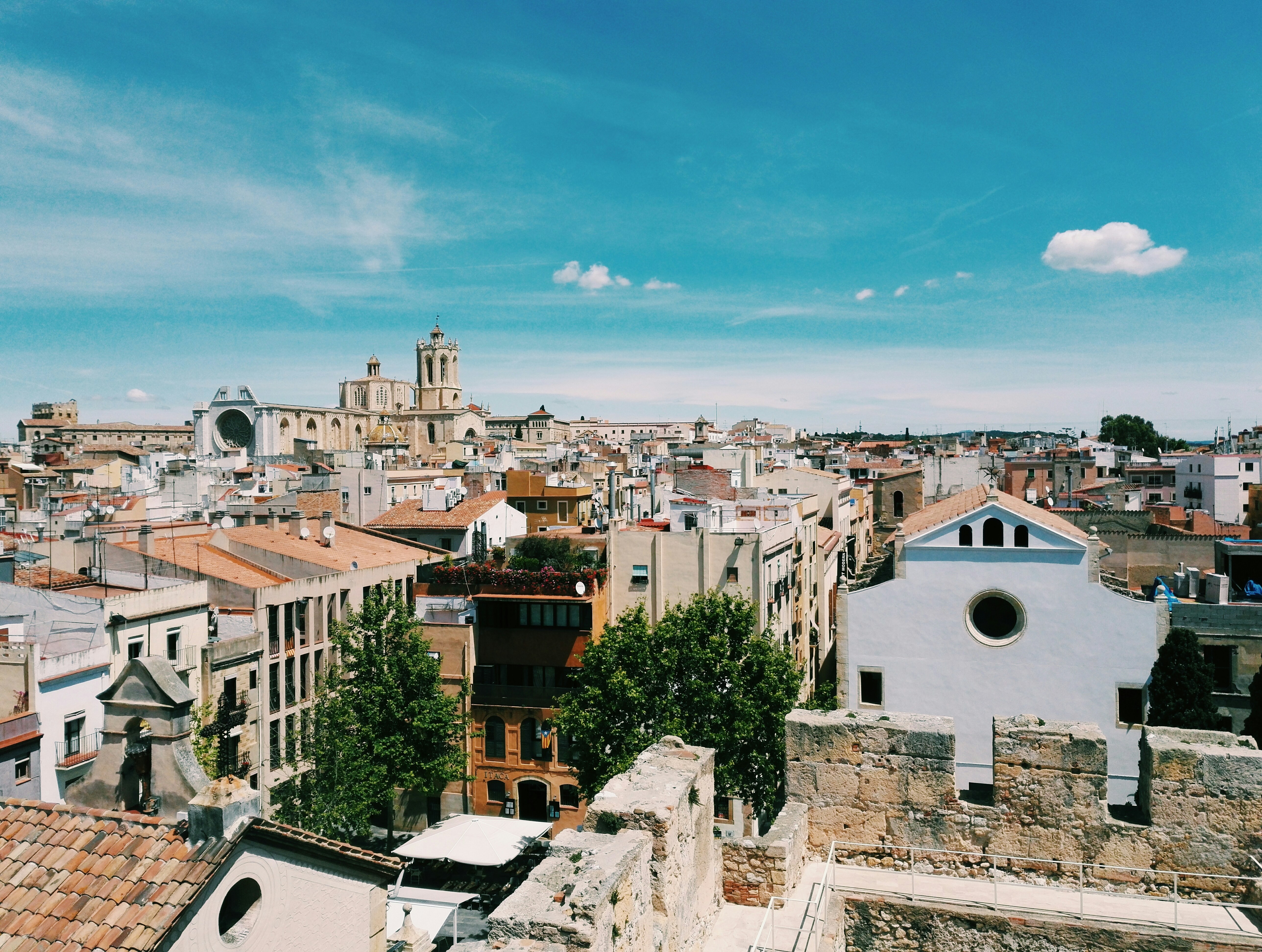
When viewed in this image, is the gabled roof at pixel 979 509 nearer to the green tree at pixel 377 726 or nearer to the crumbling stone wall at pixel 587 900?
the green tree at pixel 377 726

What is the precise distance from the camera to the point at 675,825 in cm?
885

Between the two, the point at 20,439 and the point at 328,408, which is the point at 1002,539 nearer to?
the point at 328,408

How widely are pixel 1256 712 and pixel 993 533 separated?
8.19 meters

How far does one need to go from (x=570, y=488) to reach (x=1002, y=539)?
87.1ft

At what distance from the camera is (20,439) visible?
541 feet

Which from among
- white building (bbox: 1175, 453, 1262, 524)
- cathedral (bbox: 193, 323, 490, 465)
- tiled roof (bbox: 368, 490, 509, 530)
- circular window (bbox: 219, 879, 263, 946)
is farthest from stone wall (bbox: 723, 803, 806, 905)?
cathedral (bbox: 193, 323, 490, 465)

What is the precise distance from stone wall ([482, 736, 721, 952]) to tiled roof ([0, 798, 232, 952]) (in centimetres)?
346

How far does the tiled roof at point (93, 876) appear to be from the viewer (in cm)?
798

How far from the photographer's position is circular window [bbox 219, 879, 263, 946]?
8977 mm

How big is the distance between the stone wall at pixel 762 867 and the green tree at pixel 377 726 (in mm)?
16148

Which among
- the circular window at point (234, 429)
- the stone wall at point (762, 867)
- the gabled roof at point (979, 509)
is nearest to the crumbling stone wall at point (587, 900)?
the stone wall at point (762, 867)

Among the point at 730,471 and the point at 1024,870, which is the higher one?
the point at 730,471

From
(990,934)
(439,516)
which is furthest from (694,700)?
(439,516)

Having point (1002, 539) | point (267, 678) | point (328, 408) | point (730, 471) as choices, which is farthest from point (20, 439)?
point (1002, 539)
